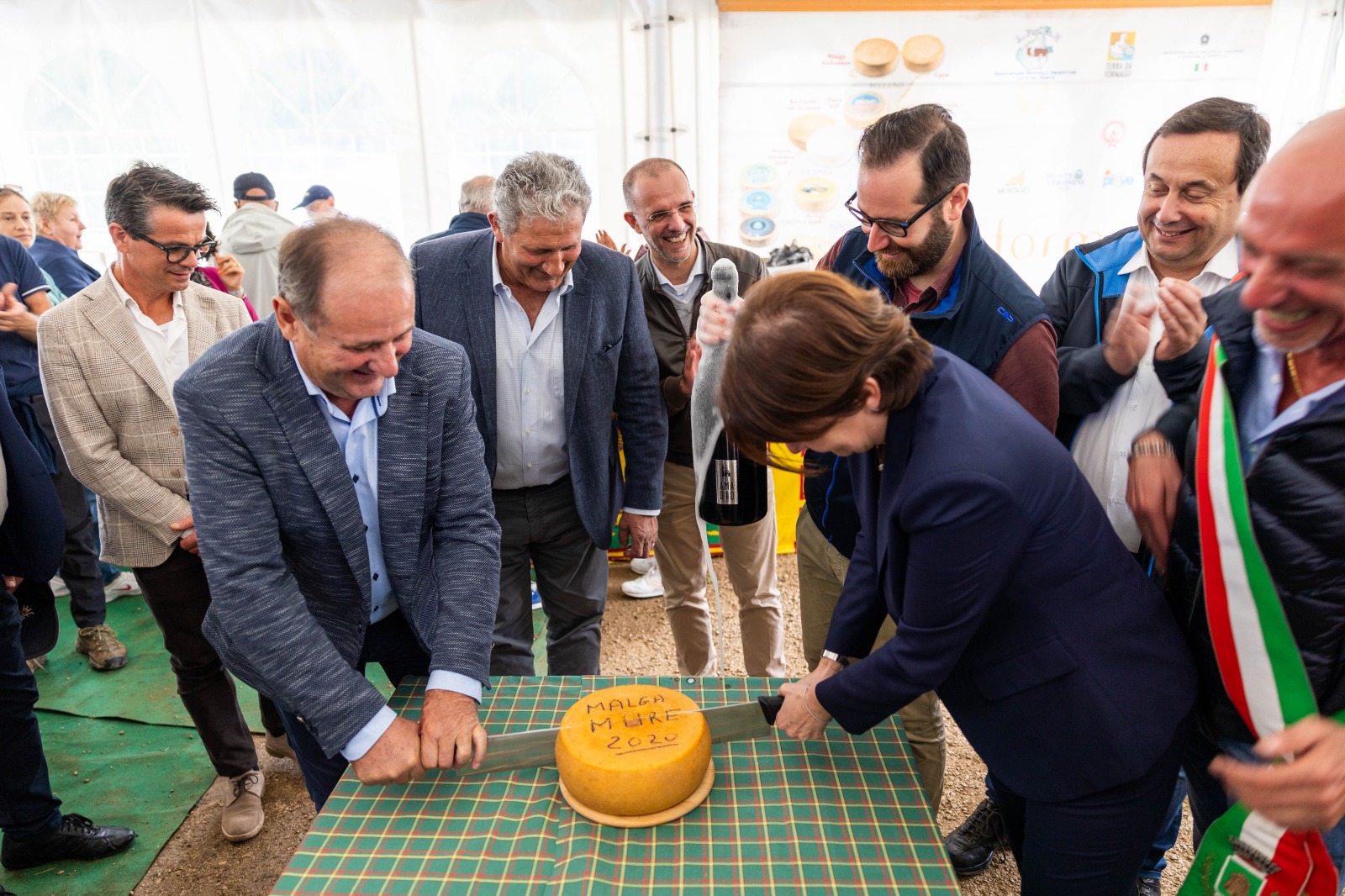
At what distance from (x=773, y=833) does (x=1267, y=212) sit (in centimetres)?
116

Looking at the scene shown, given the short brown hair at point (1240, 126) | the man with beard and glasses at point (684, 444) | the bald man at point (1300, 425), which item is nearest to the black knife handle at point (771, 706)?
the bald man at point (1300, 425)

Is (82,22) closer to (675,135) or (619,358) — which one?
(675,135)

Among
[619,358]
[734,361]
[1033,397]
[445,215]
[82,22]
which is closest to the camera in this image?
[734,361]

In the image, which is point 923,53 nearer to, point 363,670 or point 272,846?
point 363,670

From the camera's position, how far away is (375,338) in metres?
1.39

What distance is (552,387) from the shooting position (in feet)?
7.48

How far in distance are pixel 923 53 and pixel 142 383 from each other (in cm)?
509

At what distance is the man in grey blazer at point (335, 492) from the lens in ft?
4.53

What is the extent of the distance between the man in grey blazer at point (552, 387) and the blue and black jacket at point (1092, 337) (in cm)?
119

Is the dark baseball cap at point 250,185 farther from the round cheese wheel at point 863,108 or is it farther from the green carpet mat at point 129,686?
the round cheese wheel at point 863,108

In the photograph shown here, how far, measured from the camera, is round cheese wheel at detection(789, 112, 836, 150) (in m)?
5.30

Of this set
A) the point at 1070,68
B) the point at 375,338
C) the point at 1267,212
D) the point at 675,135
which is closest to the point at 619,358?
the point at 375,338

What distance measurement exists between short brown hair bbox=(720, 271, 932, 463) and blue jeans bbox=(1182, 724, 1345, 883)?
84 cm

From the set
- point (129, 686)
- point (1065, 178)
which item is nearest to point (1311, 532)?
point (129, 686)
